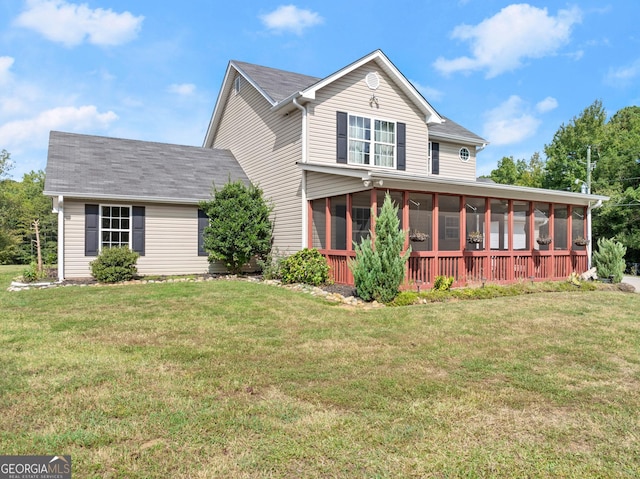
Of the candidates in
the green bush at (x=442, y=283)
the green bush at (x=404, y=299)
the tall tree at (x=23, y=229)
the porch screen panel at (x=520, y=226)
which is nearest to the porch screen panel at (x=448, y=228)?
the porch screen panel at (x=520, y=226)

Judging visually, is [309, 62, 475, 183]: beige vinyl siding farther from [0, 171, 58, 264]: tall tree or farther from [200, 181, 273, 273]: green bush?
[0, 171, 58, 264]: tall tree

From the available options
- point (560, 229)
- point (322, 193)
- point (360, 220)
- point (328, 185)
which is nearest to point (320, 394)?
point (328, 185)

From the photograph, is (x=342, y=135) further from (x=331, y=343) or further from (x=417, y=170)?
(x=331, y=343)

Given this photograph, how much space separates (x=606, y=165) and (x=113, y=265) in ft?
93.0

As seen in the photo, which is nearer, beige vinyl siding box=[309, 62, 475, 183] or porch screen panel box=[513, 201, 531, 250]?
beige vinyl siding box=[309, 62, 475, 183]

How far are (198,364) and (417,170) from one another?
11.3 metres

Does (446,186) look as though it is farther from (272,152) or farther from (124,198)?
(124,198)

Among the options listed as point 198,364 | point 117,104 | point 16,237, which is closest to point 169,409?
point 198,364

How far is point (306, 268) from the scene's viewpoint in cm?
1095

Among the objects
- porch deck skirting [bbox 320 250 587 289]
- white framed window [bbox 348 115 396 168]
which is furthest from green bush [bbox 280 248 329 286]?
white framed window [bbox 348 115 396 168]

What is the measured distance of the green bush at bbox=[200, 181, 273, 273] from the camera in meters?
12.6

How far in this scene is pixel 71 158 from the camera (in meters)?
13.8

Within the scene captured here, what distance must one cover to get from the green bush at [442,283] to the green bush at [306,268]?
2862 millimetres

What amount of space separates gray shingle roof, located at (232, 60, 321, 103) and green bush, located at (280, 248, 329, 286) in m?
5.45
